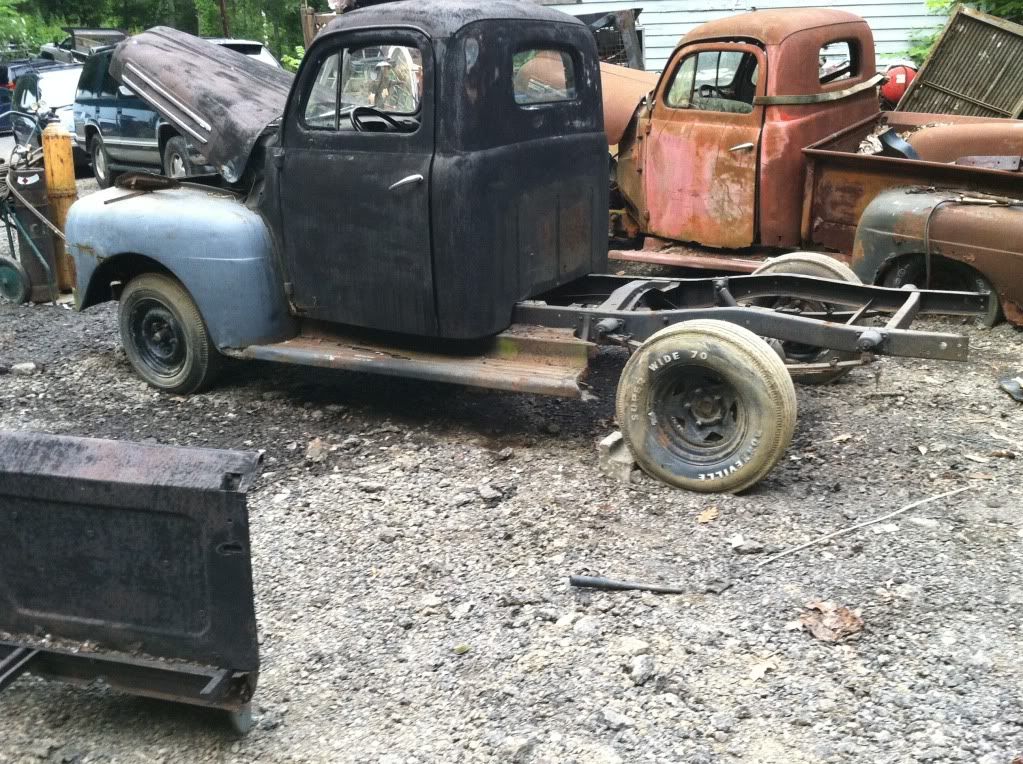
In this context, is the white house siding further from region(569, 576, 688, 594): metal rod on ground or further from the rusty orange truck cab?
region(569, 576, 688, 594): metal rod on ground

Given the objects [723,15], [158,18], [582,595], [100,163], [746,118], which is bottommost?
[582,595]

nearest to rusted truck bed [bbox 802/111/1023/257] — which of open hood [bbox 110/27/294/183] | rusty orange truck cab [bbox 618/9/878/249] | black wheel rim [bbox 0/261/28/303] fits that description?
rusty orange truck cab [bbox 618/9/878/249]

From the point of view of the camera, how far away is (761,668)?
10.9ft

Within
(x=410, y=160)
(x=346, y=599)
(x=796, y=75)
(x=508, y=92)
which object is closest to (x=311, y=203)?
(x=410, y=160)

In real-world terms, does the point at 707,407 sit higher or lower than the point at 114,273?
lower

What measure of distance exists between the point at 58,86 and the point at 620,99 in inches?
436

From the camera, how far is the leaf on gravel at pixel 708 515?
4.33m

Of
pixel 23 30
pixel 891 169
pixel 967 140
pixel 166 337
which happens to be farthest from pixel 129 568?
pixel 23 30

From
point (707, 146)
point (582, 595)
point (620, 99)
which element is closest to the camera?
point (582, 595)

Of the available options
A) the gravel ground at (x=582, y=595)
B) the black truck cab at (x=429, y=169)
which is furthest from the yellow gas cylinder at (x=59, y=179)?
the black truck cab at (x=429, y=169)

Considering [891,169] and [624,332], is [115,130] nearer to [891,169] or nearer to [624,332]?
[891,169]

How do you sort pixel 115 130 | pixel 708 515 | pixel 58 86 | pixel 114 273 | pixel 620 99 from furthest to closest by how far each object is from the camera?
1. pixel 58 86
2. pixel 115 130
3. pixel 620 99
4. pixel 114 273
5. pixel 708 515

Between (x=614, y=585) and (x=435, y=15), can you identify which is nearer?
(x=614, y=585)

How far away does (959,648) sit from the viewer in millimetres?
3357
